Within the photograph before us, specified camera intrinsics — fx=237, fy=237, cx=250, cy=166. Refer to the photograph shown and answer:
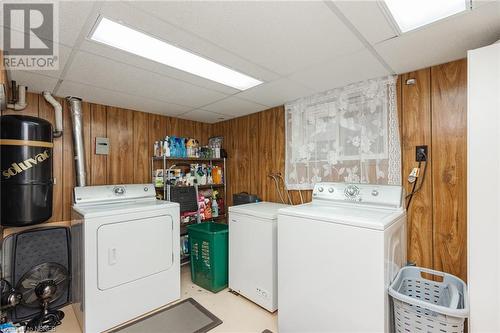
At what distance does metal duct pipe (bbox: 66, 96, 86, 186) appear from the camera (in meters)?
2.48

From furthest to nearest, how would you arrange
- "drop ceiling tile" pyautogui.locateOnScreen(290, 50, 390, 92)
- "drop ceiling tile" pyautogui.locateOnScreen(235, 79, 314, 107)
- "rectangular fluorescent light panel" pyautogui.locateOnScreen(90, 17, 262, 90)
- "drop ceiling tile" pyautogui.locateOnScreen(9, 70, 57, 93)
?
"drop ceiling tile" pyautogui.locateOnScreen(235, 79, 314, 107), "drop ceiling tile" pyautogui.locateOnScreen(9, 70, 57, 93), "drop ceiling tile" pyautogui.locateOnScreen(290, 50, 390, 92), "rectangular fluorescent light panel" pyautogui.locateOnScreen(90, 17, 262, 90)

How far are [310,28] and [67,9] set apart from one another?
1.25 m

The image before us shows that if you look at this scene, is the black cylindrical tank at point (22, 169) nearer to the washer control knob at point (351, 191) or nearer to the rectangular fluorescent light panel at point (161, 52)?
the rectangular fluorescent light panel at point (161, 52)

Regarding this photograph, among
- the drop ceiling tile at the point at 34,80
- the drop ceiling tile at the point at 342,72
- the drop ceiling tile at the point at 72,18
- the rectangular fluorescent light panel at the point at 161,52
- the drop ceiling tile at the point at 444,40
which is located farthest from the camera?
the drop ceiling tile at the point at 34,80

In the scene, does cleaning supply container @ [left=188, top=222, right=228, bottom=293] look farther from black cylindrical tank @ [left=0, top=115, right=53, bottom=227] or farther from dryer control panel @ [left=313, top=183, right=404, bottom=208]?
black cylindrical tank @ [left=0, top=115, right=53, bottom=227]

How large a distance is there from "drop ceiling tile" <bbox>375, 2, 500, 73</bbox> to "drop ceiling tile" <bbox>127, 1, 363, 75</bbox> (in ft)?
0.93

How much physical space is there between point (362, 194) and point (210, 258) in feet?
5.73

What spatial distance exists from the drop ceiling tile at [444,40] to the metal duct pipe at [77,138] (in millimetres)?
2823

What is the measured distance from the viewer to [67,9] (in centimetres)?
117

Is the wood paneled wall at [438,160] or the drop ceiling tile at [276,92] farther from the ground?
the drop ceiling tile at [276,92]

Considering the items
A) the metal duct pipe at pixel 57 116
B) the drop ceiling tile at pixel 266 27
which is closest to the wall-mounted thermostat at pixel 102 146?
the metal duct pipe at pixel 57 116

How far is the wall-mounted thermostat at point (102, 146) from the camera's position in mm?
2744

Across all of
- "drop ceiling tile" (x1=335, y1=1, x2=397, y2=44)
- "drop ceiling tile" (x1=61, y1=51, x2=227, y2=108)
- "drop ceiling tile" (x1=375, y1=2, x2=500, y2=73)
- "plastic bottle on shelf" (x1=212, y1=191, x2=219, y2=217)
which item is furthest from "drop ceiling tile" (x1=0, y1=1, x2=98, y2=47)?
"plastic bottle on shelf" (x1=212, y1=191, x2=219, y2=217)

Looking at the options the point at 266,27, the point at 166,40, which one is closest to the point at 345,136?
the point at 266,27
